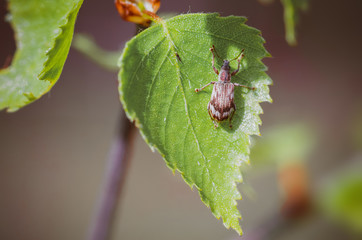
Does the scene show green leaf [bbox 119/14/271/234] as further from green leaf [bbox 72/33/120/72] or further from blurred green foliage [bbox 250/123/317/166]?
blurred green foliage [bbox 250/123/317/166]

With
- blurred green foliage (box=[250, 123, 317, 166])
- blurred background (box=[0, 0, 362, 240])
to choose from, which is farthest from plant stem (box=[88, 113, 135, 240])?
blurred background (box=[0, 0, 362, 240])

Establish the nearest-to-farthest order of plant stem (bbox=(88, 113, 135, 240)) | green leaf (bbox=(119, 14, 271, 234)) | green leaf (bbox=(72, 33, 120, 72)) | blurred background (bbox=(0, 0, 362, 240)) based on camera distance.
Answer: green leaf (bbox=(119, 14, 271, 234)) < plant stem (bbox=(88, 113, 135, 240)) < green leaf (bbox=(72, 33, 120, 72)) < blurred background (bbox=(0, 0, 362, 240))

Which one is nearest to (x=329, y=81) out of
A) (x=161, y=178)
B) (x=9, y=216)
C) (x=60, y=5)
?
(x=161, y=178)

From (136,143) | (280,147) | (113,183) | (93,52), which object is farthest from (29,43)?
(136,143)

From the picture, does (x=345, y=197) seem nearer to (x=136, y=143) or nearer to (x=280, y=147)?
(x=280, y=147)

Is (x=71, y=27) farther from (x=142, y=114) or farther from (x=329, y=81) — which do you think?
(x=329, y=81)
